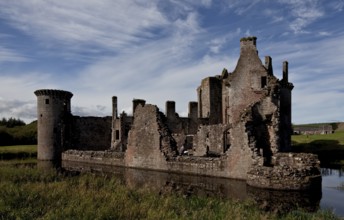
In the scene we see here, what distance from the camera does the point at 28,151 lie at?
3572 cm

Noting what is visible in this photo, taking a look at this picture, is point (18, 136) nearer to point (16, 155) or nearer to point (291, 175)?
point (16, 155)

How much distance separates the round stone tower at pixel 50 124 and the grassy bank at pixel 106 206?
2452 centimetres

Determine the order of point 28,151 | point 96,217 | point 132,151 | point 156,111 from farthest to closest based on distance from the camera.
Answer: point 28,151 < point 132,151 < point 156,111 < point 96,217

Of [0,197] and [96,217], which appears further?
[0,197]

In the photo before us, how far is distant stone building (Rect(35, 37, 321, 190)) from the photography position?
1859 cm

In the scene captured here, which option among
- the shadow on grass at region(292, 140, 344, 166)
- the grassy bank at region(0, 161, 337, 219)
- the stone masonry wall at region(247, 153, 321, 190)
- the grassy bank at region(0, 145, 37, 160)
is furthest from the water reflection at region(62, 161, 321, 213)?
the grassy bank at region(0, 145, 37, 160)

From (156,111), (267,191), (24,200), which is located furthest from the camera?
(156,111)

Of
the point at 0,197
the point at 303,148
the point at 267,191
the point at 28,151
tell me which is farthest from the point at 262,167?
the point at 28,151

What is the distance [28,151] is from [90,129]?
7406mm

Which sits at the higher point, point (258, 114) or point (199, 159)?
point (258, 114)

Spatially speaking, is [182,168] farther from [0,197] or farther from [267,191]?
[0,197]

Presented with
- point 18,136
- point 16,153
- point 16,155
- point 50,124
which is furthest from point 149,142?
point 18,136

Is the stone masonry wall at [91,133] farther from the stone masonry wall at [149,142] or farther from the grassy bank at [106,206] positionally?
the grassy bank at [106,206]

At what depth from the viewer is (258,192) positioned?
15.6 meters
